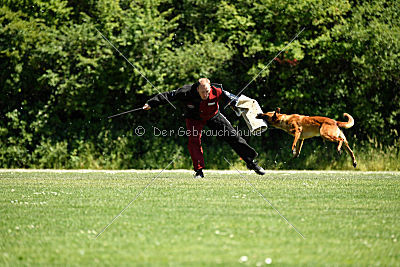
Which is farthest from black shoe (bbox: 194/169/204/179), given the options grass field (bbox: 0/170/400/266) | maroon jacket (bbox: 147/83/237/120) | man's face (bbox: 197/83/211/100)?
grass field (bbox: 0/170/400/266)

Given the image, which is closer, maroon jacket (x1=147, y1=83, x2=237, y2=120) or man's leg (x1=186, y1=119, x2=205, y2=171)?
maroon jacket (x1=147, y1=83, x2=237, y2=120)

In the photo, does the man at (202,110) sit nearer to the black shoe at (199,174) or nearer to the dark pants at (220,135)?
the dark pants at (220,135)

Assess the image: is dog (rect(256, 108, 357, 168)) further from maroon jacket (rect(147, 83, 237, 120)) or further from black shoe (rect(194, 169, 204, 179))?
maroon jacket (rect(147, 83, 237, 120))

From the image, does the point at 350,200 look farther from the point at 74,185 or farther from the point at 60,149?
the point at 60,149

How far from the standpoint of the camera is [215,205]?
8148mm

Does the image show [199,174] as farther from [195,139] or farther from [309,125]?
[309,125]

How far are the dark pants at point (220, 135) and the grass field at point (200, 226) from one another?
180 centimetres

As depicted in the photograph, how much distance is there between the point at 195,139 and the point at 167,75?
564cm

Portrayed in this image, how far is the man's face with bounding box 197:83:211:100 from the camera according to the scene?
1120cm

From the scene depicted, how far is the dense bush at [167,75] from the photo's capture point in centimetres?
1764

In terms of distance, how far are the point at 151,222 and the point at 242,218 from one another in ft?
3.60

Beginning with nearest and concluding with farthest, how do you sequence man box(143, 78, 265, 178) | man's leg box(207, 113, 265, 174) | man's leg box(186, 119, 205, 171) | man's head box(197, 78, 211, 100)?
man's head box(197, 78, 211, 100)
man box(143, 78, 265, 178)
man's leg box(207, 113, 265, 174)
man's leg box(186, 119, 205, 171)

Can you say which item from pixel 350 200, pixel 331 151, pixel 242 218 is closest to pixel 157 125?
pixel 331 151

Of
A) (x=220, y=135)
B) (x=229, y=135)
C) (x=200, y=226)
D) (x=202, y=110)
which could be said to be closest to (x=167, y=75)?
(x=220, y=135)
